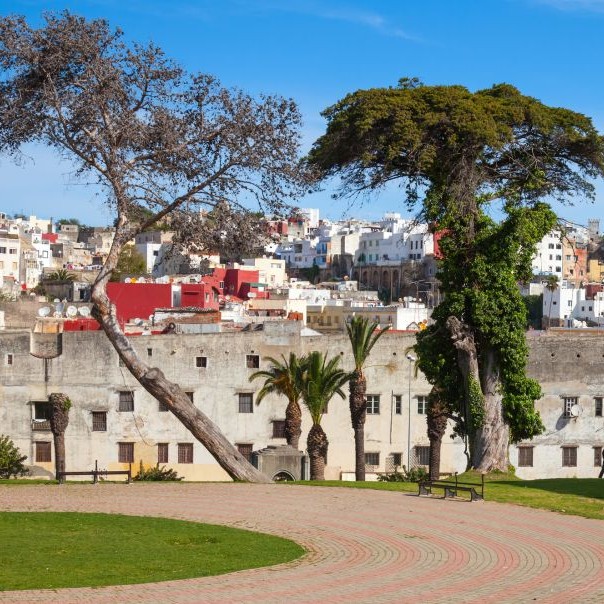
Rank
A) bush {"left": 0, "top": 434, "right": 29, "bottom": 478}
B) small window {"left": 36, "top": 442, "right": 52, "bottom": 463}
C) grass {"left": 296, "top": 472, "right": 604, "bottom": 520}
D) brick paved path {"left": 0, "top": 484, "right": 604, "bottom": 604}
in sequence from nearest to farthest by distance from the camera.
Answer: brick paved path {"left": 0, "top": 484, "right": 604, "bottom": 604} < grass {"left": 296, "top": 472, "right": 604, "bottom": 520} < bush {"left": 0, "top": 434, "right": 29, "bottom": 478} < small window {"left": 36, "top": 442, "right": 52, "bottom": 463}

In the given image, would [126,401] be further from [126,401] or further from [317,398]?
[317,398]

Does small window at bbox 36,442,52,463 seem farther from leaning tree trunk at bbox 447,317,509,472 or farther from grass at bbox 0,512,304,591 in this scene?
grass at bbox 0,512,304,591

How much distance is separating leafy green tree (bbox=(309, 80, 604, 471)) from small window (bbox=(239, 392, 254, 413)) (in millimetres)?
16517

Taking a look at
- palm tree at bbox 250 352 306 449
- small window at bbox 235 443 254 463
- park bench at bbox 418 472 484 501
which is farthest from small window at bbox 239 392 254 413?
park bench at bbox 418 472 484 501

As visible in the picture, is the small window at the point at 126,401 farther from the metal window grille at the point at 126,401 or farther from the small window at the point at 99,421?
the small window at the point at 99,421

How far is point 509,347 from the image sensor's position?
89.6 ft

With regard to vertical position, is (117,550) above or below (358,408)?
below

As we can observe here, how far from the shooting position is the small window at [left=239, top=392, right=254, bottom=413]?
44250 millimetres

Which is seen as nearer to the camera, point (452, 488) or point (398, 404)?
point (452, 488)

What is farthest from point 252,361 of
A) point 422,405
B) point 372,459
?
point 422,405

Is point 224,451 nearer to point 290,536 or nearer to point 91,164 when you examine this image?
point 91,164

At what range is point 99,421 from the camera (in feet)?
146

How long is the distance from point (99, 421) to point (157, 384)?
1947cm

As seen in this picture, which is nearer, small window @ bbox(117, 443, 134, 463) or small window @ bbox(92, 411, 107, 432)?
small window @ bbox(92, 411, 107, 432)
